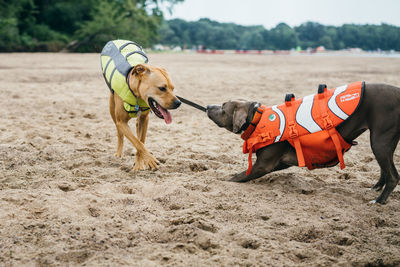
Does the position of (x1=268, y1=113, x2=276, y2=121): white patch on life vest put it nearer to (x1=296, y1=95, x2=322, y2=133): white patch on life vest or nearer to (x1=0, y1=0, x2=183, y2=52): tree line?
(x1=296, y1=95, x2=322, y2=133): white patch on life vest

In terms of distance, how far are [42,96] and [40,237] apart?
735cm

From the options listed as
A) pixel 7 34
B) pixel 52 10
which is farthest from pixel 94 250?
pixel 52 10

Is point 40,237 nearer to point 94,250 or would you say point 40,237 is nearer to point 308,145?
point 94,250

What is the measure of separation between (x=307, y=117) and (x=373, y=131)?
64 centimetres

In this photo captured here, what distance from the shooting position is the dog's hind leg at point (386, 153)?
378 cm

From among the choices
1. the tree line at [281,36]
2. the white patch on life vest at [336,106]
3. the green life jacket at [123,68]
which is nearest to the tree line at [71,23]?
the tree line at [281,36]

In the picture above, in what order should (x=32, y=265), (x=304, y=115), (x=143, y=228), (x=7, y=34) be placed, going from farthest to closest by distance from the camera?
(x=7, y=34) < (x=304, y=115) < (x=143, y=228) < (x=32, y=265)

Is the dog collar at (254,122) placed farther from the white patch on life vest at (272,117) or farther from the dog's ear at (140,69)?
the dog's ear at (140,69)

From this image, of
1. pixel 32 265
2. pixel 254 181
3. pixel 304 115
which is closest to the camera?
pixel 32 265

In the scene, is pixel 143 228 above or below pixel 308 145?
below

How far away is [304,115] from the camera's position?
4.09 m

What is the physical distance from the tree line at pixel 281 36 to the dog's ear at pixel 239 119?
69.8 ft

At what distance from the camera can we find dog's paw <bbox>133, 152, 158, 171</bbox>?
15.7 feet

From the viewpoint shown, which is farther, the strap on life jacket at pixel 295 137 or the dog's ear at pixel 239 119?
the dog's ear at pixel 239 119
